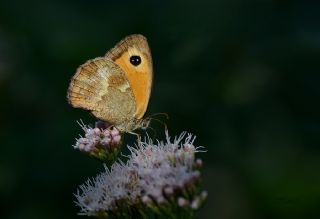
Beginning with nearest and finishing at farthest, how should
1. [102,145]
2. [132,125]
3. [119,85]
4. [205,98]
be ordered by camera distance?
[102,145] < [132,125] < [119,85] < [205,98]

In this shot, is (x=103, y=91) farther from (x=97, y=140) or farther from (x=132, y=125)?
(x=97, y=140)

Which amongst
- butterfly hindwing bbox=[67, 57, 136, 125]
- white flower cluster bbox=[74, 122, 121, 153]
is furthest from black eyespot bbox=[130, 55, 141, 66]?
white flower cluster bbox=[74, 122, 121, 153]

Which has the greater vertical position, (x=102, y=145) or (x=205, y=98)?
(x=102, y=145)

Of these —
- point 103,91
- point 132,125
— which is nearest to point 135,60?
point 103,91

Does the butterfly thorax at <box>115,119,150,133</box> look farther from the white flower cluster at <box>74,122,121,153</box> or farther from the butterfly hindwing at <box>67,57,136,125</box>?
the white flower cluster at <box>74,122,121,153</box>

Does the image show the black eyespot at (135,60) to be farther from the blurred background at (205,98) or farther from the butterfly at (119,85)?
the blurred background at (205,98)

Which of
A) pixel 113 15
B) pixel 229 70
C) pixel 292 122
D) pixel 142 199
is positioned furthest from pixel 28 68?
pixel 142 199

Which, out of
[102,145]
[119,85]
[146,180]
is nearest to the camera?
[146,180]
